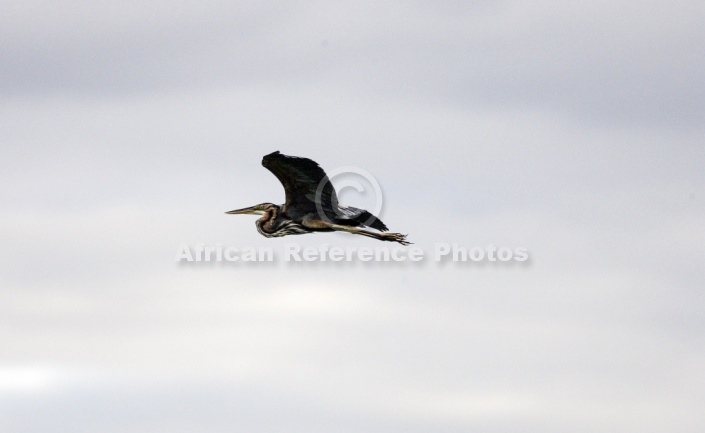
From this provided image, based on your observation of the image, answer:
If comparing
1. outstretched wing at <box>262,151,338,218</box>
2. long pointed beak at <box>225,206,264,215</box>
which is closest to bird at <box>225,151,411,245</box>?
outstretched wing at <box>262,151,338,218</box>

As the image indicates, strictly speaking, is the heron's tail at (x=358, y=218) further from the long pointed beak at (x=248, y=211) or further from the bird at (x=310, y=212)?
the long pointed beak at (x=248, y=211)

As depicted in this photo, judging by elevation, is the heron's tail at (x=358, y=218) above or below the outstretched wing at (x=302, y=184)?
below

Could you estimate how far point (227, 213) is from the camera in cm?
8269

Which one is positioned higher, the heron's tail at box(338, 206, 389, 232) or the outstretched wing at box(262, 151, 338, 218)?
the outstretched wing at box(262, 151, 338, 218)

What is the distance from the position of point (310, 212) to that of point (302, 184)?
146 centimetres

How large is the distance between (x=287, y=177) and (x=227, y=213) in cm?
579

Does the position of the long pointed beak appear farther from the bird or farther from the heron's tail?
the heron's tail

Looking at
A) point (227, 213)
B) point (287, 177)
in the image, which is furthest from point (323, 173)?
point (227, 213)

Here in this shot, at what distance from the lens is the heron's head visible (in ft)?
263

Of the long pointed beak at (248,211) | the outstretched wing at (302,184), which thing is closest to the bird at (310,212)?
the outstretched wing at (302,184)

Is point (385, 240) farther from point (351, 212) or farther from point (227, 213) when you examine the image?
point (227, 213)

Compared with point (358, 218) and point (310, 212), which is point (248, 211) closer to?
point (310, 212)

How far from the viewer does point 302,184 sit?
78.1 meters

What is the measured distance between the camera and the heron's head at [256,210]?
80312 mm
